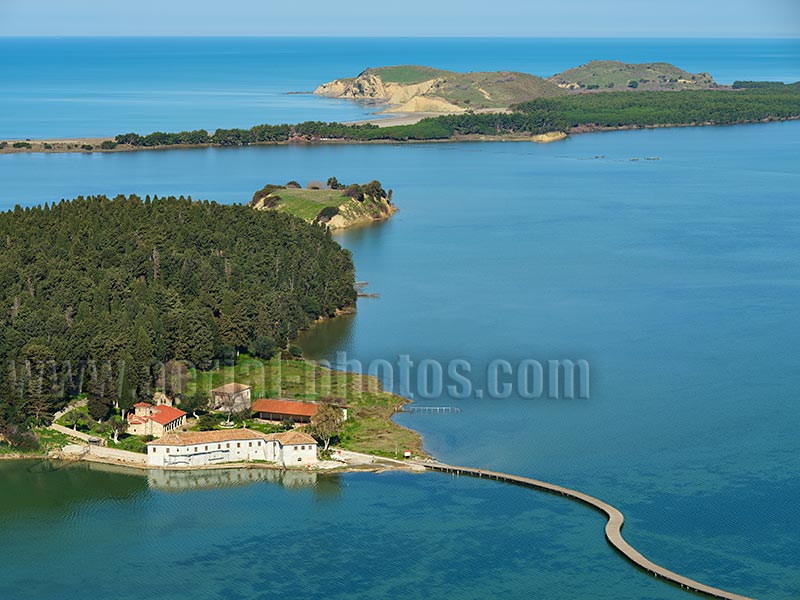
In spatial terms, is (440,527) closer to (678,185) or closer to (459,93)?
(678,185)

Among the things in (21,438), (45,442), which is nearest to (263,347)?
(45,442)

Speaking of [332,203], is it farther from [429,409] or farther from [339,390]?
[429,409]

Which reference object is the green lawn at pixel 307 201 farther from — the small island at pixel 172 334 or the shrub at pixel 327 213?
the small island at pixel 172 334

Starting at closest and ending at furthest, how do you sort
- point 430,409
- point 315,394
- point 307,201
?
point 430,409 < point 315,394 < point 307,201

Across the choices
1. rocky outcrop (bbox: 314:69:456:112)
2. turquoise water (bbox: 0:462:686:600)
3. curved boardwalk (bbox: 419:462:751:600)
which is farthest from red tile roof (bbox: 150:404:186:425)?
rocky outcrop (bbox: 314:69:456:112)

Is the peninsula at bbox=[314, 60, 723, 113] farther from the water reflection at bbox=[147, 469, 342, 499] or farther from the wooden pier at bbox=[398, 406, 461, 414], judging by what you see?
the water reflection at bbox=[147, 469, 342, 499]
